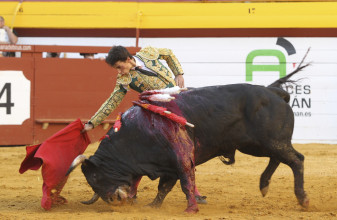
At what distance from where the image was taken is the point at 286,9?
10195 millimetres

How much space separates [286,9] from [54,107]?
3.91 m

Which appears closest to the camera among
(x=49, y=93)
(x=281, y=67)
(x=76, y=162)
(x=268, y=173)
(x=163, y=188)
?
(x=76, y=162)

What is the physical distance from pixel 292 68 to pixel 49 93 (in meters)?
3.55

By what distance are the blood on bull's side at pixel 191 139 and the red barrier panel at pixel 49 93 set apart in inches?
170

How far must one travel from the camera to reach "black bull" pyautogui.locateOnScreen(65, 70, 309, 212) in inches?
180

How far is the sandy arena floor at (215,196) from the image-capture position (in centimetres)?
442

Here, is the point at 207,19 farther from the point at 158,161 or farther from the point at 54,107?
the point at 158,161

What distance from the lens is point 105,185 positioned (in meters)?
4.57

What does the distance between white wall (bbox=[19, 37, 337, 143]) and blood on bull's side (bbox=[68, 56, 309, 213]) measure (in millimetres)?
4931

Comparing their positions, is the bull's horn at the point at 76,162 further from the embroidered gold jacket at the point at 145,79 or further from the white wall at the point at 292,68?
the white wall at the point at 292,68

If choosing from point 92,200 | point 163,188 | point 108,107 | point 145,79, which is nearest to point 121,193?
point 163,188

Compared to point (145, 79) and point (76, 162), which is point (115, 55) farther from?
point (76, 162)

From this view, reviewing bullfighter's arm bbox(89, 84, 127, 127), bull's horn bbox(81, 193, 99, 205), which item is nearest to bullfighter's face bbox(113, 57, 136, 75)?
bullfighter's arm bbox(89, 84, 127, 127)

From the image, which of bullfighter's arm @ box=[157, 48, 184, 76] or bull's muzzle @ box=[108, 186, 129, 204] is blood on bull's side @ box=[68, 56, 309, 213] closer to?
bull's muzzle @ box=[108, 186, 129, 204]
